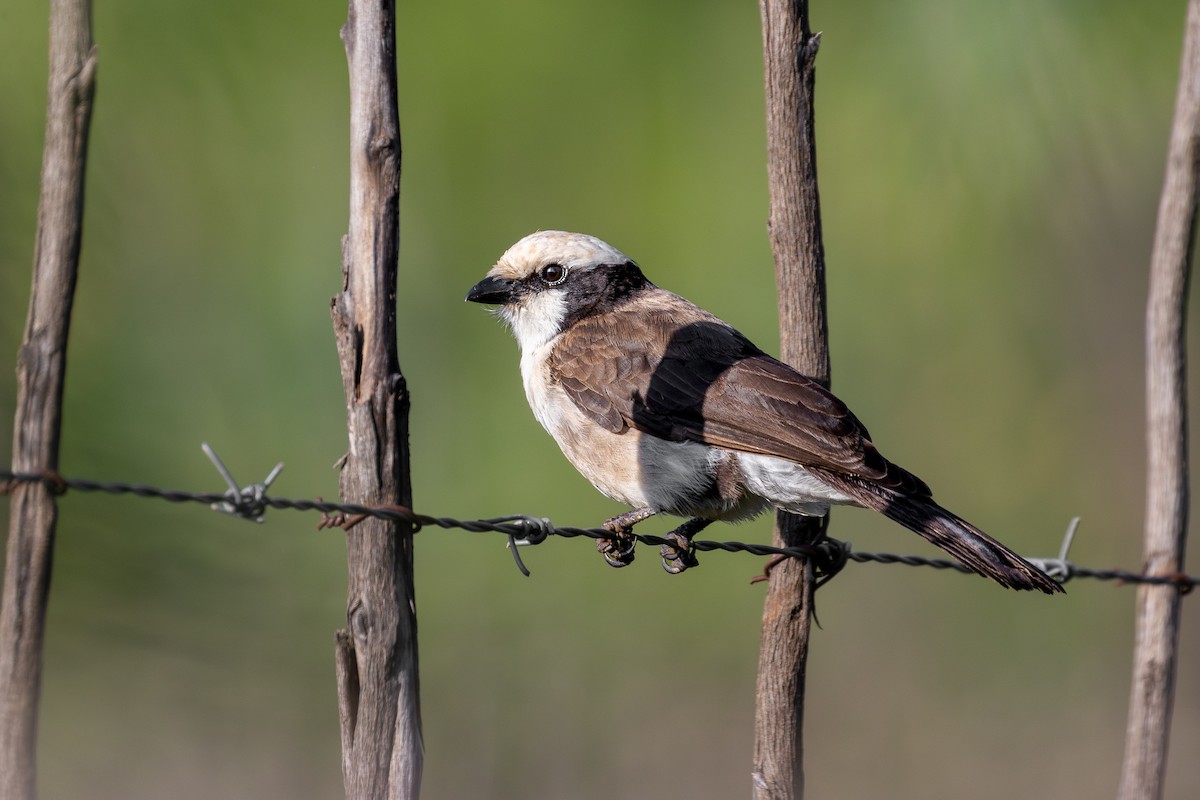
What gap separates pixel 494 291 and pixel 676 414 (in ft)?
3.09

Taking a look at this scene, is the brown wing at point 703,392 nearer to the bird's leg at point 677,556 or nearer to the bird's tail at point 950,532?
the bird's tail at point 950,532

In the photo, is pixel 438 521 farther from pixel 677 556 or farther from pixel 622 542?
pixel 677 556

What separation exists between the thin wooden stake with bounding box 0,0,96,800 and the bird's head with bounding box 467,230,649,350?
2023 mm

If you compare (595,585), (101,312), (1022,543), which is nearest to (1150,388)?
(1022,543)

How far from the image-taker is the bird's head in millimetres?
4238

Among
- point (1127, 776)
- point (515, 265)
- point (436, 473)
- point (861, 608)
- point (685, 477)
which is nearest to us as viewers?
point (1127, 776)

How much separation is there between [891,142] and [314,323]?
9.34 ft

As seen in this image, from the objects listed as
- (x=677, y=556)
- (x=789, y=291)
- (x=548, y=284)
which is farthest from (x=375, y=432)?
(x=548, y=284)

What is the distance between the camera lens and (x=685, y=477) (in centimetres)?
362

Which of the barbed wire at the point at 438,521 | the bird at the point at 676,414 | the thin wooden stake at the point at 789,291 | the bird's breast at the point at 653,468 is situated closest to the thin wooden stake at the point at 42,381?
the barbed wire at the point at 438,521

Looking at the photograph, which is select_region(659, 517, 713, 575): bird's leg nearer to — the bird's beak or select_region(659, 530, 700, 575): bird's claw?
select_region(659, 530, 700, 575): bird's claw

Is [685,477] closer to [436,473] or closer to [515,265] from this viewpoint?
[515,265]

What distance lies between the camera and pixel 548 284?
14.0 feet

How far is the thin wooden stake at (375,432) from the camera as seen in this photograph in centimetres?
226
